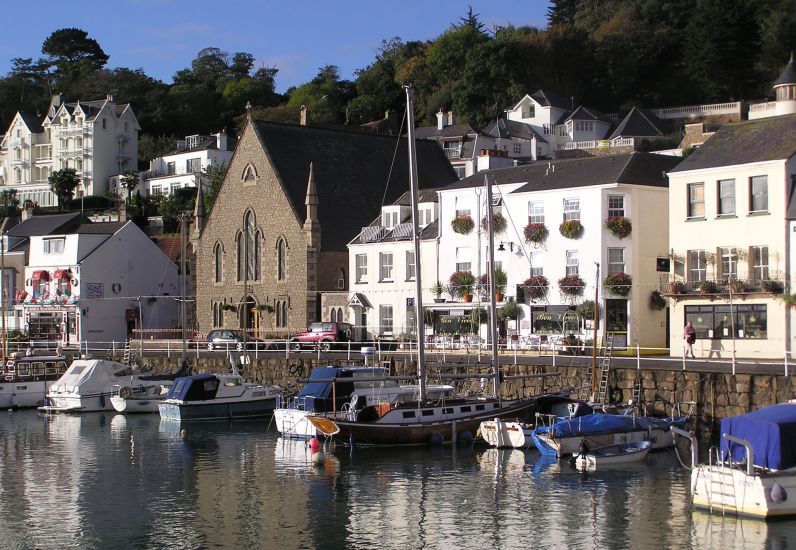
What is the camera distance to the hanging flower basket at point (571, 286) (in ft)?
174

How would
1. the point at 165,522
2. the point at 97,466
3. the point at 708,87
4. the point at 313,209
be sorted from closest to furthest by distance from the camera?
the point at 165,522
the point at 97,466
the point at 313,209
the point at 708,87

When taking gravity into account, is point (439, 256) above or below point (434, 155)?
below

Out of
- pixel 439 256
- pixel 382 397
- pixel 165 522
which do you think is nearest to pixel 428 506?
pixel 165 522

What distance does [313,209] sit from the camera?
70688 mm

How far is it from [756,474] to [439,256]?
1349 inches

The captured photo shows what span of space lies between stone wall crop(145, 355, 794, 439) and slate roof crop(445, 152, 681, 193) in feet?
35.2

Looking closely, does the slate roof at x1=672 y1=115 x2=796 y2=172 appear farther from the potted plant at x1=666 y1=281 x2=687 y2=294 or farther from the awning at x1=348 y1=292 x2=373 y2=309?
the awning at x1=348 y1=292 x2=373 y2=309

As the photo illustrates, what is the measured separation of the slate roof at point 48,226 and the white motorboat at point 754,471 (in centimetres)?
6147

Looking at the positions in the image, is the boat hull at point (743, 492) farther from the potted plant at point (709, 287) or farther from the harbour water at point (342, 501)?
the potted plant at point (709, 287)

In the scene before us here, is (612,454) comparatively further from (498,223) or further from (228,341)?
(228,341)

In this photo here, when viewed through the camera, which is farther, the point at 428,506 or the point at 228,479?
the point at 228,479

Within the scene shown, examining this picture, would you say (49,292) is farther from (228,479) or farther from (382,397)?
(228,479)

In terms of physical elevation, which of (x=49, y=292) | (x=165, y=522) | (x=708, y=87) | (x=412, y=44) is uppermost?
(x=412, y=44)

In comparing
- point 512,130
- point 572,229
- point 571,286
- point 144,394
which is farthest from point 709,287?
point 512,130
